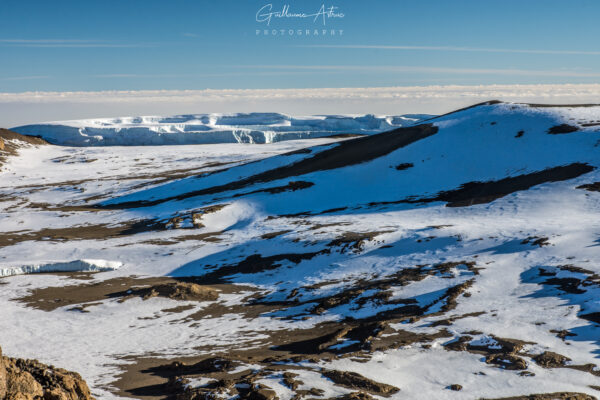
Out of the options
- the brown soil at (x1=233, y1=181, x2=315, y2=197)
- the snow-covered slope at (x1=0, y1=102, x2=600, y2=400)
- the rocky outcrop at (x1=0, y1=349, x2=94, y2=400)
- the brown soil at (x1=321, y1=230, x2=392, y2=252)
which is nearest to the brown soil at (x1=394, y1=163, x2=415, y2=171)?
the snow-covered slope at (x1=0, y1=102, x2=600, y2=400)

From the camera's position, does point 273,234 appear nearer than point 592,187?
Yes

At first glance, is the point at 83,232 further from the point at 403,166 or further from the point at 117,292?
the point at 403,166

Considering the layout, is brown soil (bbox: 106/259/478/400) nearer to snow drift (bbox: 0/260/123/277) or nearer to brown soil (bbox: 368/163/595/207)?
snow drift (bbox: 0/260/123/277)

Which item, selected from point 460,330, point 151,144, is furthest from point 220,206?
point 151,144

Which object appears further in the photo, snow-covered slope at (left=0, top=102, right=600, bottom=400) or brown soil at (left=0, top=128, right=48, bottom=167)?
brown soil at (left=0, top=128, right=48, bottom=167)

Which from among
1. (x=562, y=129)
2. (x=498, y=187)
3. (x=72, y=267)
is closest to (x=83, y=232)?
(x=72, y=267)

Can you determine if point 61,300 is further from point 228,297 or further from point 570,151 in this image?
point 570,151
